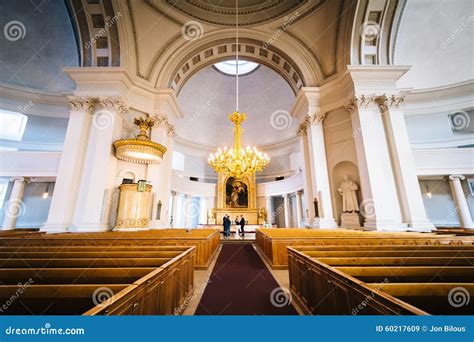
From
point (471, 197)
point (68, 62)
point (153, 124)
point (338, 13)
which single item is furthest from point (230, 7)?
point (471, 197)

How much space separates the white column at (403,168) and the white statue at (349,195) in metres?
1.29

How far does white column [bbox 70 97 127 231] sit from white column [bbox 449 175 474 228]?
44.4 feet

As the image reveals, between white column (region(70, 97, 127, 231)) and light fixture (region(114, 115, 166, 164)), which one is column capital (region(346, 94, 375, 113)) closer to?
light fixture (region(114, 115, 166, 164))

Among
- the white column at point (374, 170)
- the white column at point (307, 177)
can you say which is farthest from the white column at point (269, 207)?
the white column at point (374, 170)

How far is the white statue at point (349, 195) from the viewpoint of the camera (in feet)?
23.4

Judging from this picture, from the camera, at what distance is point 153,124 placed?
766cm

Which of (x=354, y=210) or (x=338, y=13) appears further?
(x=338, y=13)

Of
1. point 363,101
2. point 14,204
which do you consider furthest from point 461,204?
point 14,204

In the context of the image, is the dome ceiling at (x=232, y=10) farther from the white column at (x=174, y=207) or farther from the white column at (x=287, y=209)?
the white column at (x=287, y=209)

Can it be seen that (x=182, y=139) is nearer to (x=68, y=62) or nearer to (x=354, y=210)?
(x=68, y=62)

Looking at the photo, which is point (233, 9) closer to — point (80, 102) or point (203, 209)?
A: point (80, 102)

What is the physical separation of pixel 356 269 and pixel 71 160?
8.10 meters

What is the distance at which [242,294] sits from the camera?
2.60m

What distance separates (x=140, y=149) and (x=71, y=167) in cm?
225
